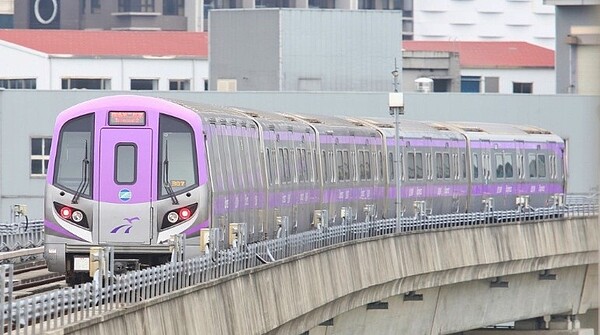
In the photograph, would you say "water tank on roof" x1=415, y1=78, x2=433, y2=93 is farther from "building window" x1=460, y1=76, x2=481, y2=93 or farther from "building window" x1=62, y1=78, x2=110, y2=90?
"building window" x1=460, y1=76, x2=481, y2=93

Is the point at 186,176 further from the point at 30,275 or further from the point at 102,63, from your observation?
the point at 102,63

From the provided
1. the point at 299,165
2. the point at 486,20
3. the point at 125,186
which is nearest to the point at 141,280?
the point at 125,186

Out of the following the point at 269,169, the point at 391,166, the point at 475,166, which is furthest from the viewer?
the point at 475,166

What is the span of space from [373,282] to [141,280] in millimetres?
16115

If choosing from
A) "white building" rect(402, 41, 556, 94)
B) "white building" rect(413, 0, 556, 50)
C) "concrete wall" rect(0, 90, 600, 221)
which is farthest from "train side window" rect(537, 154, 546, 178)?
"white building" rect(413, 0, 556, 50)

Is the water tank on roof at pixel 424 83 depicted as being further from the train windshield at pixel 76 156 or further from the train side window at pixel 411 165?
the train windshield at pixel 76 156

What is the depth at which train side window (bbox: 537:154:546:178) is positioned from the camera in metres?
58.5

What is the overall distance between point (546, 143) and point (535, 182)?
6.28ft

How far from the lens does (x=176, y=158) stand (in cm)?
2662

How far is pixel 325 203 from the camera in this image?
1591 inches

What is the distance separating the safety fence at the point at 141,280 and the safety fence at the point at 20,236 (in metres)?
5.75

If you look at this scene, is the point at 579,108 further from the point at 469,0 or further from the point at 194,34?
the point at 469,0

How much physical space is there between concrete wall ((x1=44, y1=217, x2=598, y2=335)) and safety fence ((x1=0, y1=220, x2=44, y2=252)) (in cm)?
617

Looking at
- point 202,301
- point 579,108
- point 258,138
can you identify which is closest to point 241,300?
point 202,301
